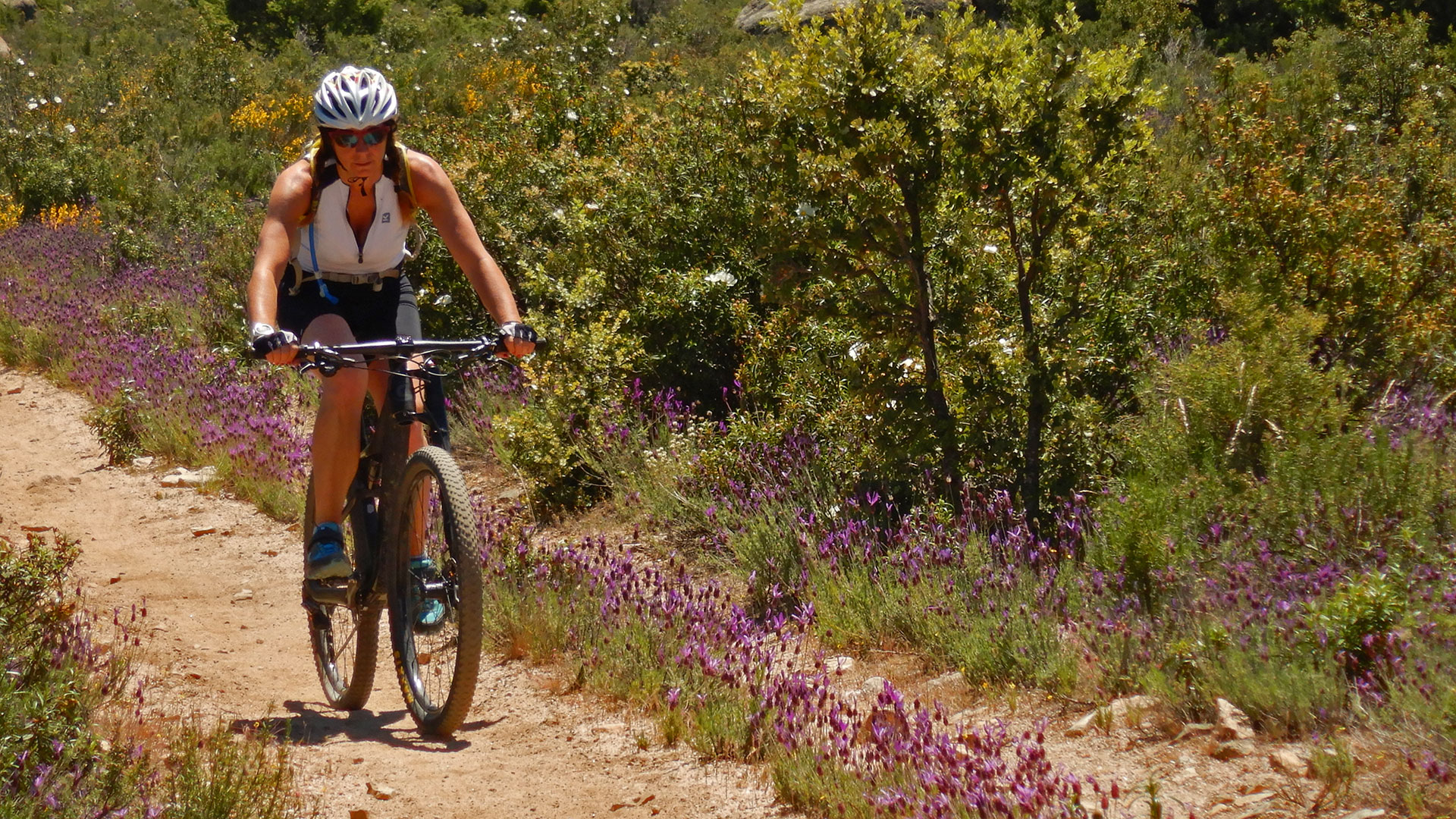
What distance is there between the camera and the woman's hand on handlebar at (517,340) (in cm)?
414

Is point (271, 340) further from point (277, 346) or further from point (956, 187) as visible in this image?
point (956, 187)

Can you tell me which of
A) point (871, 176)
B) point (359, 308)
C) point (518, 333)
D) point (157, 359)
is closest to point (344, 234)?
point (359, 308)

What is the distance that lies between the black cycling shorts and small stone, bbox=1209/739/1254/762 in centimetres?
286

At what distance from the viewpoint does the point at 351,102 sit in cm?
414

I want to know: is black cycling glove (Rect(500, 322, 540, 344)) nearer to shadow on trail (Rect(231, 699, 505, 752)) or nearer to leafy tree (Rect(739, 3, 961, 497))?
shadow on trail (Rect(231, 699, 505, 752))

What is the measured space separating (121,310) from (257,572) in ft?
15.5

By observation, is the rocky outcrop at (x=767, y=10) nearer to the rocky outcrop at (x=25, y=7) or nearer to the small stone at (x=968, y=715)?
the rocky outcrop at (x=25, y=7)

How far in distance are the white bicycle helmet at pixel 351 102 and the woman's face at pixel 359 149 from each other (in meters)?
0.05

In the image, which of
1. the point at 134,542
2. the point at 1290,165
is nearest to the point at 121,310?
the point at 134,542

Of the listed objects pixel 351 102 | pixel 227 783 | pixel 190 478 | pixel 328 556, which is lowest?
pixel 227 783

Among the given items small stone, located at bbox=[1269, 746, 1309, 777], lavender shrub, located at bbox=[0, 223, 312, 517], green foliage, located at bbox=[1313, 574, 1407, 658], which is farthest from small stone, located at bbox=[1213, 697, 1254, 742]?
lavender shrub, located at bbox=[0, 223, 312, 517]

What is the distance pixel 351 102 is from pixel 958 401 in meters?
2.69

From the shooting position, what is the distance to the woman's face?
4219mm

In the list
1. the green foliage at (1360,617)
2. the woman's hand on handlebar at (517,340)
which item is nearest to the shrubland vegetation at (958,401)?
the green foliage at (1360,617)
